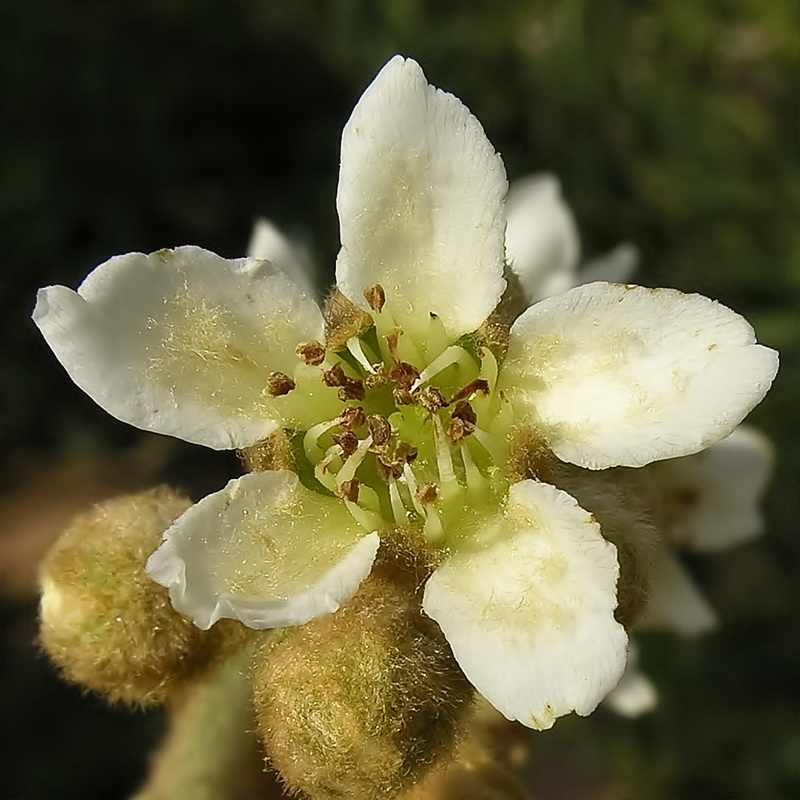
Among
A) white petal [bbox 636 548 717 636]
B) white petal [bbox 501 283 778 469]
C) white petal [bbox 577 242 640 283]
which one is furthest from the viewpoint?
white petal [bbox 577 242 640 283]

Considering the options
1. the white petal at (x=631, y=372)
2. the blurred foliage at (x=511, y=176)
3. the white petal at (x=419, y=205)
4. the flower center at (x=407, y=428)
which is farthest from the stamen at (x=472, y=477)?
the blurred foliage at (x=511, y=176)

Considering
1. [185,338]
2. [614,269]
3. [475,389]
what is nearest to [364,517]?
[475,389]

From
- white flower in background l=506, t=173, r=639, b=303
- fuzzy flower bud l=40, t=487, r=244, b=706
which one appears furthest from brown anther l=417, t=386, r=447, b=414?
white flower in background l=506, t=173, r=639, b=303

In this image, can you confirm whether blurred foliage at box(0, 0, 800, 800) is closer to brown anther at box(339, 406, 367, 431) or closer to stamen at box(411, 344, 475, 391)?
stamen at box(411, 344, 475, 391)

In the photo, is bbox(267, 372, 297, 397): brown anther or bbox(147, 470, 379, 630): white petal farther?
bbox(267, 372, 297, 397): brown anther

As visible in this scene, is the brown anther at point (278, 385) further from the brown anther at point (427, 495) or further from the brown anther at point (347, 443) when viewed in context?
the brown anther at point (427, 495)

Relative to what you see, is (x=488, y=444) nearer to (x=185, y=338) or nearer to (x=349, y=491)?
(x=349, y=491)
